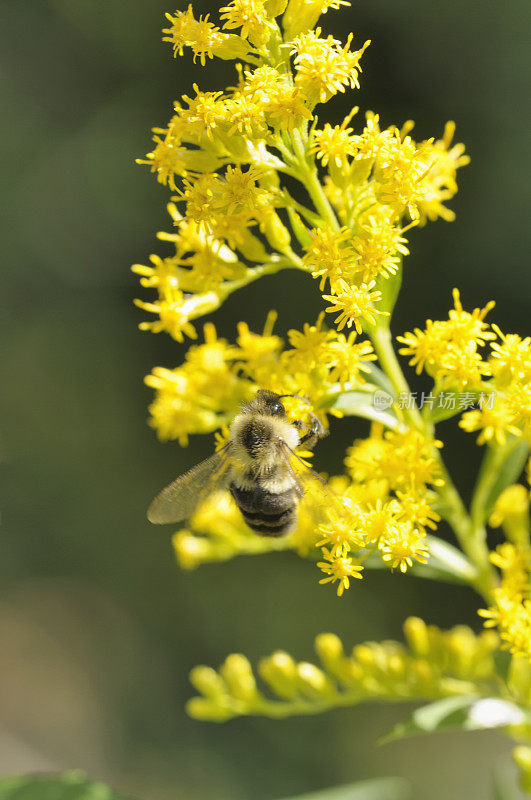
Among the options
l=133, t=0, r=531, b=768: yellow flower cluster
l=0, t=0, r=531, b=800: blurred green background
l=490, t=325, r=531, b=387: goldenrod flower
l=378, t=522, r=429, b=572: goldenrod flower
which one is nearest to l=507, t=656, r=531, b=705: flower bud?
l=133, t=0, r=531, b=768: yellow flower cluster

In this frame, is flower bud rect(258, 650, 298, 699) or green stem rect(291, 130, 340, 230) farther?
flower bud rect(258, 650, 298, 699)

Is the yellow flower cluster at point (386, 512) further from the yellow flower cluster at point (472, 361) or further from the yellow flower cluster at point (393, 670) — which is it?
the yellow flower cluster at point (393, 670)

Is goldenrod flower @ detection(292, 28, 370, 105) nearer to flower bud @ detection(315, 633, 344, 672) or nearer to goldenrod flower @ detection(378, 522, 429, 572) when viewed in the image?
goldenrod flower @ detection(378, 522, 429, 572)

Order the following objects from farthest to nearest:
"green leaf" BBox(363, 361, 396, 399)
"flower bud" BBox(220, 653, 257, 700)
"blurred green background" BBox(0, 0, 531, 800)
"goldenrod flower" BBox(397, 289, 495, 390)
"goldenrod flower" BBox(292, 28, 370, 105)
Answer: "blurred green background" BBox(0, 0, 531, 800) < "flower bud" BBox(220, 653, 257, 700) < "green leaf" BBox(363, 361, 396, 399) < "goldenrod flower" BBox(397, 289, 495, 390) < "goldenrod flower" BBox(292, 28, 370, 105)

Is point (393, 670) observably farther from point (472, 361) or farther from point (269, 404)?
point (472, 361)

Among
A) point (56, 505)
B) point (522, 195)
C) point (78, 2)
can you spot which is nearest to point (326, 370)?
point (522, 195)

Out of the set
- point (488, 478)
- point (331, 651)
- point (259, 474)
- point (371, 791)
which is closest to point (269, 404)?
point (259, 474)
